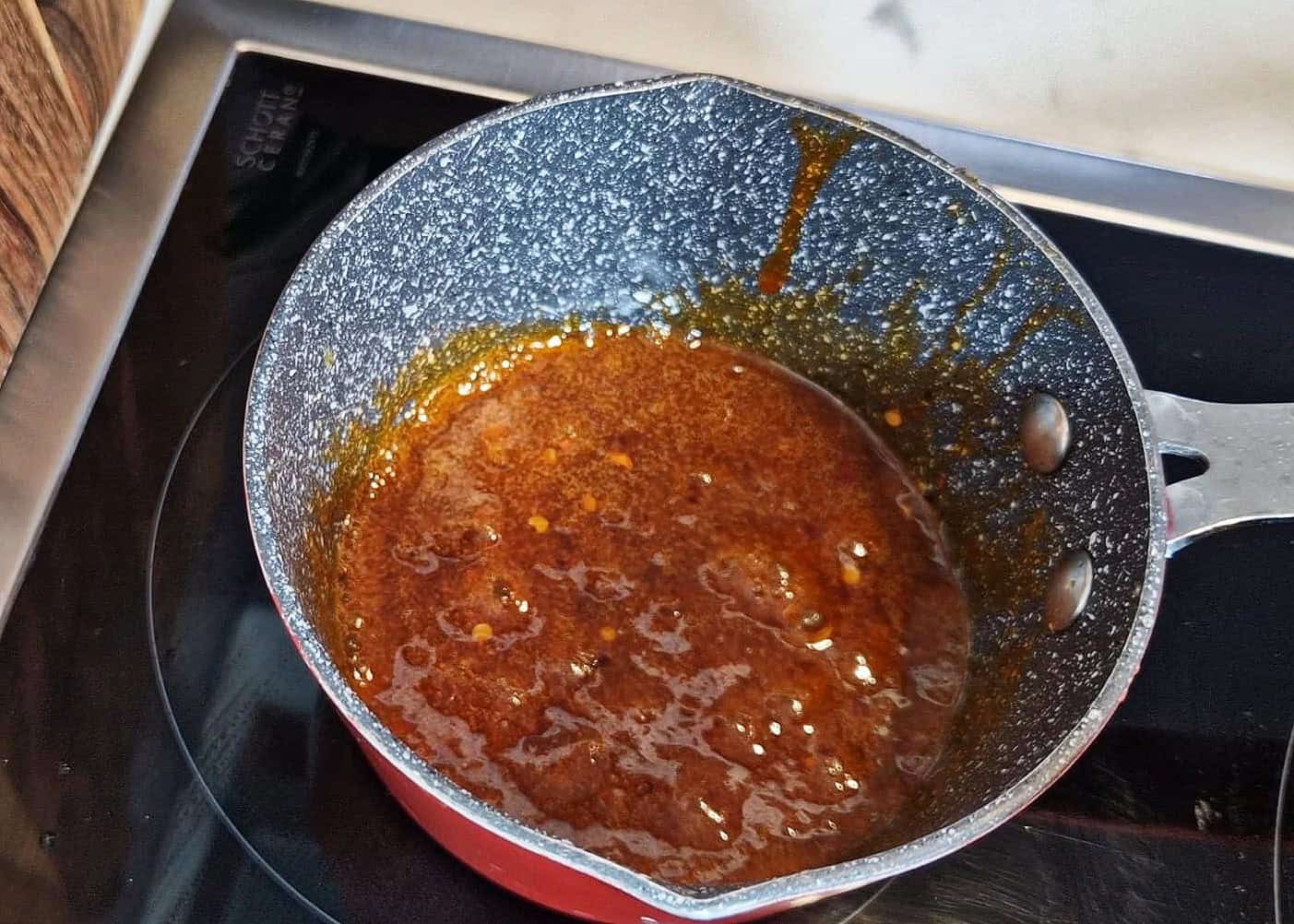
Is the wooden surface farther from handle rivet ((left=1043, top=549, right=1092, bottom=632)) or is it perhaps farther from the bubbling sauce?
handle rivet ((left=1043, top=549, right=1092, bottom=632))

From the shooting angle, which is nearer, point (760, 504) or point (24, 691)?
point (24, 691)

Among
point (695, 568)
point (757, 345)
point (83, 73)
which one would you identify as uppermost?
point (83, 73)

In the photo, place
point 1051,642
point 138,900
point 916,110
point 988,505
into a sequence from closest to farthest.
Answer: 1. point 138,900
2. point 1051,642
3. point 988,505
4. point 916,110

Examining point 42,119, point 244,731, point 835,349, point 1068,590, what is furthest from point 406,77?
point 1068,590

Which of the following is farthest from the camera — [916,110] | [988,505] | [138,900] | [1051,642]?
[916,110]

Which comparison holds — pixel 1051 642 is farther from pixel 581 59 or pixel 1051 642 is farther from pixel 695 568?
pixel 581 59

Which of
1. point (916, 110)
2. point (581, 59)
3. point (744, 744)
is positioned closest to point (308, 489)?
point (744, 744)

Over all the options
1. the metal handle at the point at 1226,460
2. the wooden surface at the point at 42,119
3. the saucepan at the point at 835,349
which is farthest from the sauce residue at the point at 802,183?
the wooden surface at the point at 42,119
